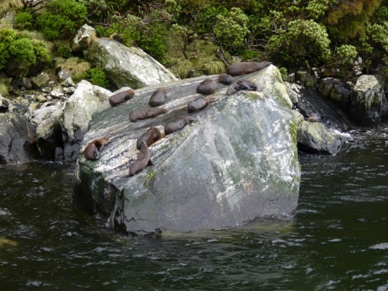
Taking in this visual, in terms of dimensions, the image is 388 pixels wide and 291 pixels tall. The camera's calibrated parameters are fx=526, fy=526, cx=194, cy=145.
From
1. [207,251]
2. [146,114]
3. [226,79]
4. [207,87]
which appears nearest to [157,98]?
[146,114]

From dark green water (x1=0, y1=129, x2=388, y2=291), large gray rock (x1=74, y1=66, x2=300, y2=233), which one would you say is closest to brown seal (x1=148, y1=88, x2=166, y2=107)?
large gray rock (x1=74, y1=66, x2=300, y2=233)

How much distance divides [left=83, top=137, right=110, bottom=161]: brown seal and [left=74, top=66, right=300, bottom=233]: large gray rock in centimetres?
12

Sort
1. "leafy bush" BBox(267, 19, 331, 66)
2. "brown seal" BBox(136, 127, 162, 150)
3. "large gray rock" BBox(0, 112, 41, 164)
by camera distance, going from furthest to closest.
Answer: "leafy bush" BBox(267, 19, 331, 66) → "large gray rock" BBox(0, 112, 41, 164) → "brown seal" BBox(136, 127, 162, 150)

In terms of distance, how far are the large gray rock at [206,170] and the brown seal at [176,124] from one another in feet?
0.41

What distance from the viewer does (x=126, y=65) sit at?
66.1 ft

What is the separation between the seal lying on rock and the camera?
467 inches

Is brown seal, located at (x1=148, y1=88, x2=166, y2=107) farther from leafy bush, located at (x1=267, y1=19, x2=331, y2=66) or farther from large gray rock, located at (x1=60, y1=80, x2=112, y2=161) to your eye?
leafy bush, located at (x1=267, y1=19, x2=331, y2=66)

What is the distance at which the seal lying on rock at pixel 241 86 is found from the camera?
11.9m

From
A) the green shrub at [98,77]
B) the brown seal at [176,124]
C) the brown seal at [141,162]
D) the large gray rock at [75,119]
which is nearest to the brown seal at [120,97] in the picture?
the large gray rock at [75,119]

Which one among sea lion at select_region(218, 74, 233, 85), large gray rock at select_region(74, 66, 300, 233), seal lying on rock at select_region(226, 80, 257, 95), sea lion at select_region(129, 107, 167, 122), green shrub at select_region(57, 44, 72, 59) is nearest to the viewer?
large gray rock at select_region(74, 66, 300, 233)

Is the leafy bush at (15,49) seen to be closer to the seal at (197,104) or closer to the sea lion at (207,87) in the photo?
the sea lion at (207,87)

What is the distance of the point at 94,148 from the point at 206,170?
2.51 meters

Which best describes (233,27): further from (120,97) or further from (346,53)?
(120,97)

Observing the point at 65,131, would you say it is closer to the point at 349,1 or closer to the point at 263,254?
the point at 263,254
